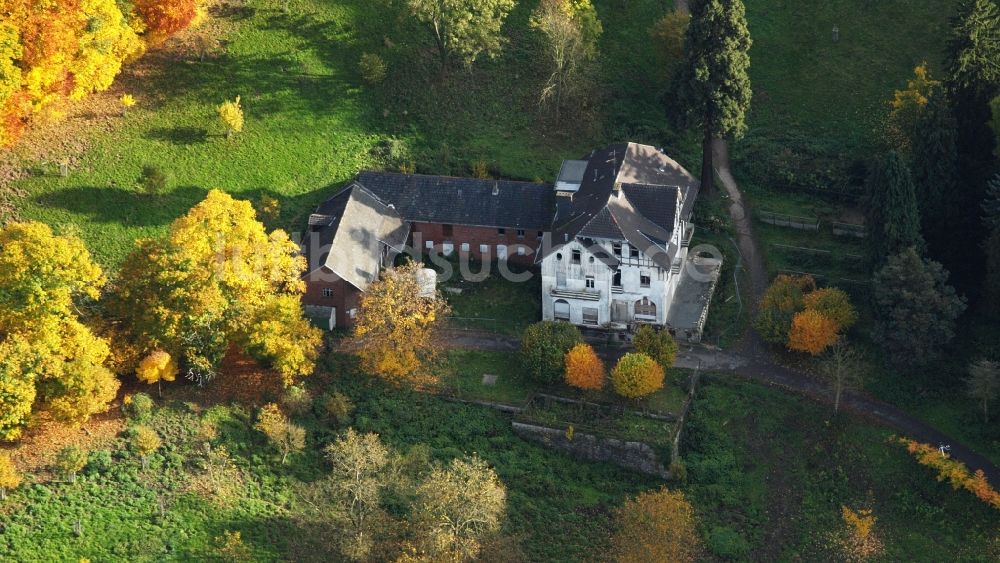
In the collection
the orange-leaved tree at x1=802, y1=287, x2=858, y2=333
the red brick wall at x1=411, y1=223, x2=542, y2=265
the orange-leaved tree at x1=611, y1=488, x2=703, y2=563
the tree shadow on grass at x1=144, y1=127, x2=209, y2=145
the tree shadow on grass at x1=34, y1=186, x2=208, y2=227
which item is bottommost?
the orange-leaved tree at x1=611, y1=488, x2=703, y2=563

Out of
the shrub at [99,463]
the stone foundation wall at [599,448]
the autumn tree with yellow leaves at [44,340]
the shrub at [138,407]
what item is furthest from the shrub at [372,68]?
the shrub at [99,463]

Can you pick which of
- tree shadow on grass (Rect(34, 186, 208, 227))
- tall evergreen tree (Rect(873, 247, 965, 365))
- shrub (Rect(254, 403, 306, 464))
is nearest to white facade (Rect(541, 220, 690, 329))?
tall evergreen tree (Rect(873, 247, 965, 365))

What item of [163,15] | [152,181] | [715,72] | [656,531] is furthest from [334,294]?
[715,72]

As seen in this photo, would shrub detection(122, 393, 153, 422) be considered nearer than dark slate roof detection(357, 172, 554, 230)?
Yes

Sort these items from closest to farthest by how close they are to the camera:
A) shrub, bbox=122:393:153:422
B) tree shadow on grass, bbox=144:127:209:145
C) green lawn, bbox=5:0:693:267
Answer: shrub, bbox=122:393:153:422, green lawn, bbox=5:0:693:267, tree shadow on grass, bbox=144:127:209:145

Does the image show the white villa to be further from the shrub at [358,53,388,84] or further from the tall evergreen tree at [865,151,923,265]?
the shrub at [358,53,388,84]

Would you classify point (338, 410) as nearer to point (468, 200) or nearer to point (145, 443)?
point (145, 443)
